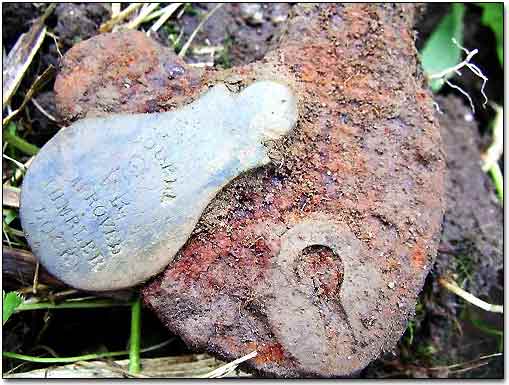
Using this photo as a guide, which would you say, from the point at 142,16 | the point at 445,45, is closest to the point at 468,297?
the point at 445,45

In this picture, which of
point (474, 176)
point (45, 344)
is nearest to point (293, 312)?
point (45, 344)

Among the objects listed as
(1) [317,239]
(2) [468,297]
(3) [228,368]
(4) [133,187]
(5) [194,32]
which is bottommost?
(3) [228,368]

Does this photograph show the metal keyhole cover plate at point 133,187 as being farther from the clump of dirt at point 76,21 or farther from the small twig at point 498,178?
the small twig at point 498,178

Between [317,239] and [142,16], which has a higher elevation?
[142,16]

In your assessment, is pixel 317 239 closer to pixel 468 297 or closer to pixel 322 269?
pixel 322 269

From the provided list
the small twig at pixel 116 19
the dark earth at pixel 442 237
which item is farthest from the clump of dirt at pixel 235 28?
the small twig at pixel 116 19

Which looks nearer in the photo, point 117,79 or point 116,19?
point 117,79

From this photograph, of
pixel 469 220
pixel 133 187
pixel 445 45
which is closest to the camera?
pixel 133 187

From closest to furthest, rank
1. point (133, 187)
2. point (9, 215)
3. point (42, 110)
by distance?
point (133, 187) < point (9, 215) < point (42, 110)
